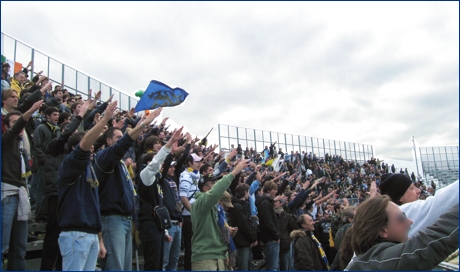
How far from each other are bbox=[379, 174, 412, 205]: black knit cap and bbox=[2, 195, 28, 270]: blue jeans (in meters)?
4.03

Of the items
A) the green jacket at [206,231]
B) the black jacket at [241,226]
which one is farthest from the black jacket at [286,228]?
the green jacket at [206,231]

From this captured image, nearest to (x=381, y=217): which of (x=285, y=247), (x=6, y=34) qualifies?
(x=285, y=247)

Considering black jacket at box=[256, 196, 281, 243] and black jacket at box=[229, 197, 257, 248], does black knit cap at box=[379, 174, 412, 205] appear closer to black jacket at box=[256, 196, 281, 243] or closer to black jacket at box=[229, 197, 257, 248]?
black jacket at box=[229, 197, 257, 248]

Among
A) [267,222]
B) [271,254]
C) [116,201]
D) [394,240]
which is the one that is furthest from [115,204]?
[271,254]

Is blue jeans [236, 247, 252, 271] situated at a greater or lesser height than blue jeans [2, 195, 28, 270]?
lesser

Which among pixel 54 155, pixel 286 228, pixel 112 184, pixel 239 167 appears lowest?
pixel 286 228

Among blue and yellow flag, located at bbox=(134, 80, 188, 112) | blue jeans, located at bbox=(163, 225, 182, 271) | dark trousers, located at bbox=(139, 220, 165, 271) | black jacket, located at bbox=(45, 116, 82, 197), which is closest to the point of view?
black jacket, located at bbox=(45, 116, 82, 197)

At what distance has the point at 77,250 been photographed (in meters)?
4.04

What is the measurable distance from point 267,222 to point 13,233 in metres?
4.70

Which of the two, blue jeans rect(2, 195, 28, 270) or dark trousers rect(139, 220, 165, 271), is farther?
dark trousers rect(139, 220, 165, 271)

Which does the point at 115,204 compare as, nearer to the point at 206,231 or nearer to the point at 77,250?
the point at 77,250

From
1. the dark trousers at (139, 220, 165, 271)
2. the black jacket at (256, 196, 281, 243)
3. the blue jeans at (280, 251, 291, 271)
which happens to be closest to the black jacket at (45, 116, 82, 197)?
the dark trousers at (139, 220, 165, 271)

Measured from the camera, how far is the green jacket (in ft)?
17.8

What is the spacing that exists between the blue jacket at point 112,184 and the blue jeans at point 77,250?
617mm
